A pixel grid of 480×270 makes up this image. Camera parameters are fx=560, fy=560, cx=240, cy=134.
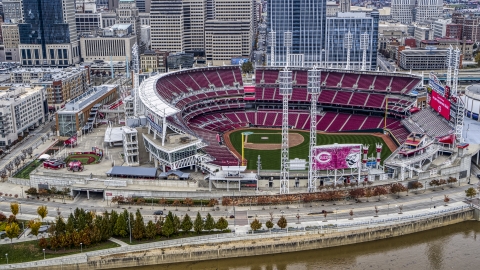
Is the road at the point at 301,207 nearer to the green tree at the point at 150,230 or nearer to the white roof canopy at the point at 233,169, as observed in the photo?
the green tree at the point at 150,230

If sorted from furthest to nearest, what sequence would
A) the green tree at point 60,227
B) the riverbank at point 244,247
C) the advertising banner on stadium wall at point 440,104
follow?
the advertising banner on stadium wall at point 440,104, the green tree at point 60,227, the riverbank at point 244,247

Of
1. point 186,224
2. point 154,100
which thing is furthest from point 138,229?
point 154,100

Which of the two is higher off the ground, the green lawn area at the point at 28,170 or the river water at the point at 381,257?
the green lawn area at the point at 28,170

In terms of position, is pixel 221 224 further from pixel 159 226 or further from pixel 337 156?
pixel 337 156

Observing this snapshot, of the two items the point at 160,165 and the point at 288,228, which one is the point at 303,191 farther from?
the point at 160,165

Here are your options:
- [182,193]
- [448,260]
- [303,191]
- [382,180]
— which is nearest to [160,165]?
[182,193]

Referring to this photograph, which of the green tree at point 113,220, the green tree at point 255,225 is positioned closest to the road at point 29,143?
the green tree at point 113,220

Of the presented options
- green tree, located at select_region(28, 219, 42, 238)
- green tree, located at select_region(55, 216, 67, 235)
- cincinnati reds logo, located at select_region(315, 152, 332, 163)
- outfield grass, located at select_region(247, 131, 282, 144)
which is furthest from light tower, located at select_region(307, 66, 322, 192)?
green tree, located at select_region(28, 219, 42, 238)
